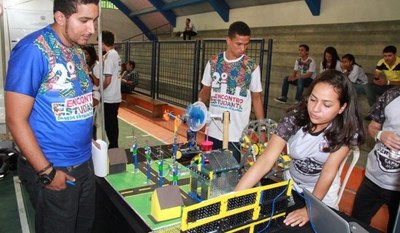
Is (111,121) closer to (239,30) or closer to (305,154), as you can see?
(239,30)

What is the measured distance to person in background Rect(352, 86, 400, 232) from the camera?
161cm

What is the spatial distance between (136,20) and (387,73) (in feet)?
38.3

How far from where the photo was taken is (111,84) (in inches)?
143

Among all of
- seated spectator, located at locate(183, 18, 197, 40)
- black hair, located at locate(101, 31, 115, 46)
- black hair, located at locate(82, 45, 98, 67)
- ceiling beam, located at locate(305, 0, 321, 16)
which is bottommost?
black hair, located at locate(82, 45, 98, 67)

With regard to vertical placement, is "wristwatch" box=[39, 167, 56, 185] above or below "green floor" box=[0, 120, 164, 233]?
above

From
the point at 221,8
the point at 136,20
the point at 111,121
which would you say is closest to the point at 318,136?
the point at 111,121

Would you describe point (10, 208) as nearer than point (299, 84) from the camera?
Yes

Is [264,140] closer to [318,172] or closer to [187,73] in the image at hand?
[318,172]

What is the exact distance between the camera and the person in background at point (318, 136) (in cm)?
139

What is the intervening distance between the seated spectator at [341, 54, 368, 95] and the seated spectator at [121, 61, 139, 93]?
180 inches

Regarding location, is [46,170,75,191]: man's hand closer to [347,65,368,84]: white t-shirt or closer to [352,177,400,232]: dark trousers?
[352,177,400,232]: dark trousers

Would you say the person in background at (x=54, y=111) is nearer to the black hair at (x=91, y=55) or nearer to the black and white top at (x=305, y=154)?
the black and white top at (x=305, y=154)

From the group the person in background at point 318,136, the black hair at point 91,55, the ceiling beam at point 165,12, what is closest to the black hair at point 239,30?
the person in background at point 318,136

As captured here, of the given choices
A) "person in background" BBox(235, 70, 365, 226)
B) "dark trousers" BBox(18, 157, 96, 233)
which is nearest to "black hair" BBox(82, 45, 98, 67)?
"dark trousers" BBox(18, 157, 96, 233)
